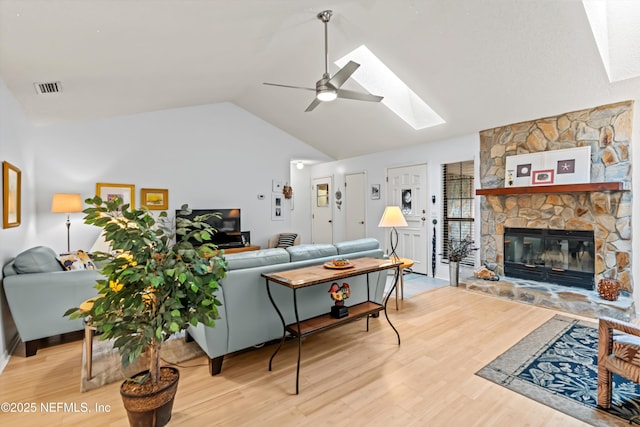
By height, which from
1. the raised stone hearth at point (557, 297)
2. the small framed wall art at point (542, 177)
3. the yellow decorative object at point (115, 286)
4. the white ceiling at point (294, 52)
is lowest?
the raised stone hearth at point (557, 297)

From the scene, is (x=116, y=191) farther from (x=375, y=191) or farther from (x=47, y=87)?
(x=375, y=191)

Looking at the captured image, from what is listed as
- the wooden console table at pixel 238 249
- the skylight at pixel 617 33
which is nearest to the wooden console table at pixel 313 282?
the skylight at pixel 617 33

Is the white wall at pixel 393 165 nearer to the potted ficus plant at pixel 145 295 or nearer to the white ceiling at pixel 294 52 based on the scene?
the white ceiling at pixel 294 52

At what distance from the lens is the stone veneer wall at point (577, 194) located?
12.0ft

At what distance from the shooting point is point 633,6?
3.01 m

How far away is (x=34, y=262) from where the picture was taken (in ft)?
9.34

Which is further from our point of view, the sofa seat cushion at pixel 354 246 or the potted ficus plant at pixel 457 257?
the potted ficus plant at pixel 457 257

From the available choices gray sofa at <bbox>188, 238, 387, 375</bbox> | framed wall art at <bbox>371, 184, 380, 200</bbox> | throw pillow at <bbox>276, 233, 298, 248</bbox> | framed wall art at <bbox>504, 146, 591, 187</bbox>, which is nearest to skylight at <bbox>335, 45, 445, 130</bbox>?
framed wall art at <bbox>504, 146, 591, 187</bbox>

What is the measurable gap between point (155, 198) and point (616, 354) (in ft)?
19.8

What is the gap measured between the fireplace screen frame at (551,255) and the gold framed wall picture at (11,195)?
6047mm

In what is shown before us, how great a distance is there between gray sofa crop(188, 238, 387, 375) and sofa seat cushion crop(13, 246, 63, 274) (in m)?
1.53

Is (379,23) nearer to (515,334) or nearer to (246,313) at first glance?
(246,313)

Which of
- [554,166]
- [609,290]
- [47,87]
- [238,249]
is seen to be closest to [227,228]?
[238,249]

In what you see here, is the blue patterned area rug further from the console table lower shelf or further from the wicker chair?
the console table lower shelf
